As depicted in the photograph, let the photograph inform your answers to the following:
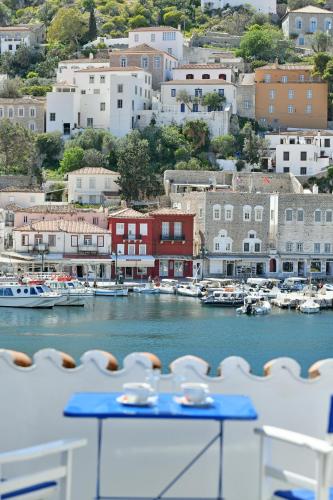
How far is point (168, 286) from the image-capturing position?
6156cm

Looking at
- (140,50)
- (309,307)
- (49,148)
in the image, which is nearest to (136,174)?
(49,148)

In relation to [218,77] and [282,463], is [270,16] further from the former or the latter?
[282,463]

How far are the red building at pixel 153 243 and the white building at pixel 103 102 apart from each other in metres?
15.6

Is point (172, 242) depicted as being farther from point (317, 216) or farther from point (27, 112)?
point (27, 112)

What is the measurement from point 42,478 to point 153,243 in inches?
2311

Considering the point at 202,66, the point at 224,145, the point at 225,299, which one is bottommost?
the point at 225,299

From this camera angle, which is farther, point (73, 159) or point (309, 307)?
point (73, 159)

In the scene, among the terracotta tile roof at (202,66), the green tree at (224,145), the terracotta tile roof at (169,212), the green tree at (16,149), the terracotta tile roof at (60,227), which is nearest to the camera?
the terracotta tile roof at (60,227)

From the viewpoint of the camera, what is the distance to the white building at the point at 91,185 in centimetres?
7162

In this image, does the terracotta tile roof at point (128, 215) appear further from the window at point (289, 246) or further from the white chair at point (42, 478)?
the white chair at point (42, 478)

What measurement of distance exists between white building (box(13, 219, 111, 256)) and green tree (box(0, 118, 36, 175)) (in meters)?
11.5

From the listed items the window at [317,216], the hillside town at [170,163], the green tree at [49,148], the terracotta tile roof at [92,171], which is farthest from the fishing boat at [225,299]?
the green tree at [49,148]

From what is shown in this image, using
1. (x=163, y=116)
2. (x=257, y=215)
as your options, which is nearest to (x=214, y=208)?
(x=257, y=215)

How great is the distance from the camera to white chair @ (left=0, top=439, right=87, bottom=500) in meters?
7.39
